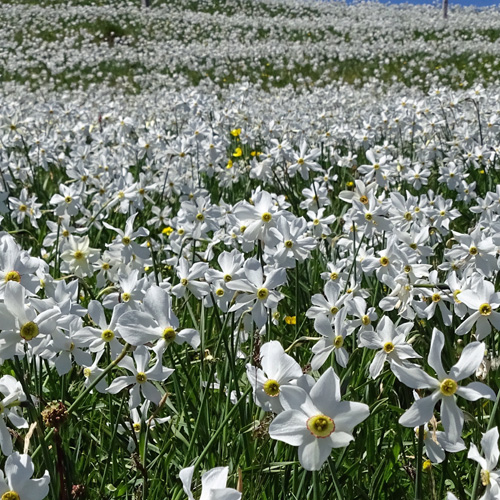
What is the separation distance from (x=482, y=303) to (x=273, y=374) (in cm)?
78

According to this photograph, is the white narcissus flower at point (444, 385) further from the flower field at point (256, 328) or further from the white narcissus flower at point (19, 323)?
the white narcissus flower at point (19, 323)

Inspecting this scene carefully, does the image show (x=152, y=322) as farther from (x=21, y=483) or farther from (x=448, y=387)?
(x=448, y=387)

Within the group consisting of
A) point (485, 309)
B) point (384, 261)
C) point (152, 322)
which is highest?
point (152, 322)

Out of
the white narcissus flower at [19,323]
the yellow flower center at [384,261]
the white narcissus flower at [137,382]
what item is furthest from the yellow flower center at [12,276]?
the yellow flower center at [384,261]

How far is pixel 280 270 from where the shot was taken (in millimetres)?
1756

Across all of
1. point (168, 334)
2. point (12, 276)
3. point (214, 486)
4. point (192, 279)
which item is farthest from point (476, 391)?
point (192, 279)

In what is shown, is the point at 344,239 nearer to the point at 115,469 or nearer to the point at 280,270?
the point at 280,270

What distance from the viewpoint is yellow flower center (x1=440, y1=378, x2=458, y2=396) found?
48.6 inches

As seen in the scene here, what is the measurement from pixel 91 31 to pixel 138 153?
20.4 metres

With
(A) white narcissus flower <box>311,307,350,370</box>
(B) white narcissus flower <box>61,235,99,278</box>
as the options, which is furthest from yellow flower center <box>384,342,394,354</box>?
(B) white narcissus flower <box>61,235,99,278</box>

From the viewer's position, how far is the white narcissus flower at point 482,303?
1691mm

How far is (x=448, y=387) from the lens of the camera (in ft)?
4.06

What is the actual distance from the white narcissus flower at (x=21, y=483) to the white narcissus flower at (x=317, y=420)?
1.51 feet

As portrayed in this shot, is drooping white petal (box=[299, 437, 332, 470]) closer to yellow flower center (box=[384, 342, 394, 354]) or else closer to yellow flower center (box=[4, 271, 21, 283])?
yellow flower center (box=[384, 342, 394, 354])
